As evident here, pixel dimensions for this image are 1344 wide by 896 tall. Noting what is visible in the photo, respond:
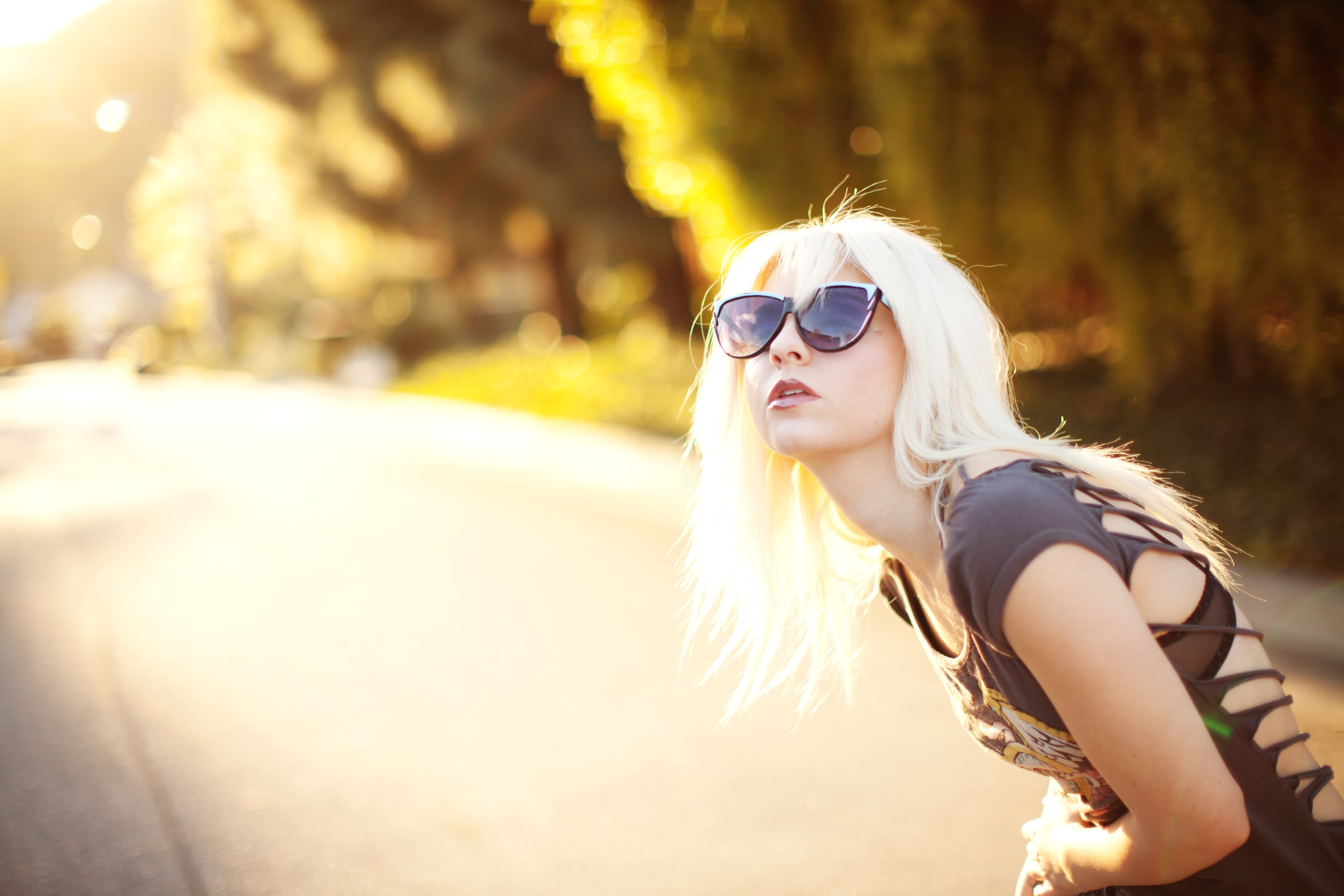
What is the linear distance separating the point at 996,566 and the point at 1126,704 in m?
0.26

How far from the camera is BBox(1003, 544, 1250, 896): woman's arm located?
1.26 m

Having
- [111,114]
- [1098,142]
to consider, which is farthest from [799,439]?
[111,114]

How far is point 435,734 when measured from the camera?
4.16 meters

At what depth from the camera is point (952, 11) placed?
19.9ft

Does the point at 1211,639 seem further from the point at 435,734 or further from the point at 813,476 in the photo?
the point at 435,734

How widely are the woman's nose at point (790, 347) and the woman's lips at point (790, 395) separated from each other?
0.04 metres

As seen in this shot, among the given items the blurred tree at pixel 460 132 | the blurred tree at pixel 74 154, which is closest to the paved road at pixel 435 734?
the blurred tree at pixel 74 154

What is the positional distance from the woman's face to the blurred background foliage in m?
2.97

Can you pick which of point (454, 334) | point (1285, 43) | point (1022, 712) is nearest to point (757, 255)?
point (1022, 712)

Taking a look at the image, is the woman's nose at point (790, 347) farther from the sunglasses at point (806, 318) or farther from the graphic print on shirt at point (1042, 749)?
the graphic print on shirt at point (1042, 749)

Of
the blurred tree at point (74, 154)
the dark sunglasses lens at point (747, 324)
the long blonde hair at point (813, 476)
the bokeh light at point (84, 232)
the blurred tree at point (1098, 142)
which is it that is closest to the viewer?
the long blonde hair at point (813, 476)

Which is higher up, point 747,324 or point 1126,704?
point 747,324

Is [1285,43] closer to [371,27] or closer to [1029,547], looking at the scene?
[1029,547]

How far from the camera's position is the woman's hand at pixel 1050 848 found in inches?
63.9
